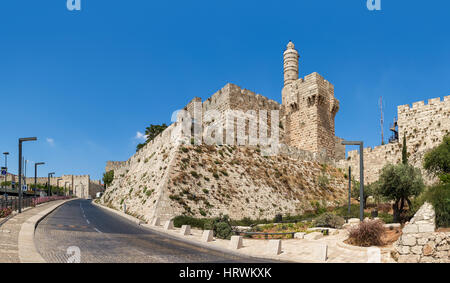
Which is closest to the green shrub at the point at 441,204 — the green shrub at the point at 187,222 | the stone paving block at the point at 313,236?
the stone paving block at the point at 313,236

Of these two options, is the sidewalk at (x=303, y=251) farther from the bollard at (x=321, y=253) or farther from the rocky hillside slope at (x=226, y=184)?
the rocky hillside slope at (x=226, y=184)

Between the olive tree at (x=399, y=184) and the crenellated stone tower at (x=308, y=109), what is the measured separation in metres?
19.9

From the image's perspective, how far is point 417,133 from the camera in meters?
34.1

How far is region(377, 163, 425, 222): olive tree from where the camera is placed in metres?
19.6

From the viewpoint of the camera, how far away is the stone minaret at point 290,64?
147ft

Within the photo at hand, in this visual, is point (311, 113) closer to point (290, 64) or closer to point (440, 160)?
point (290, 64)

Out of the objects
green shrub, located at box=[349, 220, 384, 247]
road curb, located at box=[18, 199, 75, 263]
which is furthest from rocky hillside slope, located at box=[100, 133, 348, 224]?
green shrub, located at box=[349, 220, 384, 247]

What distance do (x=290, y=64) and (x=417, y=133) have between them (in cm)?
1860

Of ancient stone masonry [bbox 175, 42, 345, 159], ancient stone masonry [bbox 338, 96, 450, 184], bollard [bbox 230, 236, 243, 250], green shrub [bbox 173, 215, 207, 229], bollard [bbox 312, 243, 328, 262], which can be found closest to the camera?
bollard [bbox 312, 243, 328, 262]

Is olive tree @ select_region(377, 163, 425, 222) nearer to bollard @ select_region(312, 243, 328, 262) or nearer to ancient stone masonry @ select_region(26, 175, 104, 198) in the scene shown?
bollard @ select_region(312, 243, 328, 262)

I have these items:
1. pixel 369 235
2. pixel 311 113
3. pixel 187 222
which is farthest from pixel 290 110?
pixel 369 235

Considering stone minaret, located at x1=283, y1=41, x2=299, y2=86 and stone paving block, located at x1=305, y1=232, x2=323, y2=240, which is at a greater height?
stone minaret, located at x1=283, y1=41, x2=299, y2=86

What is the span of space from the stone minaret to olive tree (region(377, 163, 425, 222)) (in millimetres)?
26415

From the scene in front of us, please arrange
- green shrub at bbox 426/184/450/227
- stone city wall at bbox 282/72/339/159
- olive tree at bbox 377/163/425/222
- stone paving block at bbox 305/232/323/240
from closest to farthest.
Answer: green shrub at bbox 426/184/450/227
stone paving block at bbox 305/232/323/240
olive tree at bbox 377/163/425/222
stone city wall at bbox 282/72/339/159
